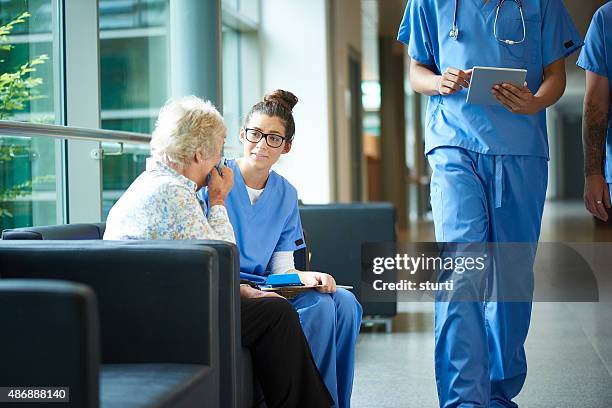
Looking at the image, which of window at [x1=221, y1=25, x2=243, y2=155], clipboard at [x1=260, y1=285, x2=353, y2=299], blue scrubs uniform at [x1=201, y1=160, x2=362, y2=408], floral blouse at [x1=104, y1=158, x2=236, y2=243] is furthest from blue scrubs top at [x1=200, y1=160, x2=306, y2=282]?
window at [x1=221, y1=25, x2=243, y2=155]

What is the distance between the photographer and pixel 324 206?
4.59 m

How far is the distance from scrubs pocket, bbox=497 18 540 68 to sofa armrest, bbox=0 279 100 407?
5.40 ft

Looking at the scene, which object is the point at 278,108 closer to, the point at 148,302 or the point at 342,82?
the point at 148,302

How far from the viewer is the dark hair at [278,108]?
2.59 meters

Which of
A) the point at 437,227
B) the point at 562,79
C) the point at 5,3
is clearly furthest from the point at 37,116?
the point at 562,79

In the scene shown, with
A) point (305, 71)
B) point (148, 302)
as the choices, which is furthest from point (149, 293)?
point (305, 71)

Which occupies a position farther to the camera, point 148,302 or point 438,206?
point 438,206

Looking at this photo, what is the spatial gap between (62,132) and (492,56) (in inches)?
52.6

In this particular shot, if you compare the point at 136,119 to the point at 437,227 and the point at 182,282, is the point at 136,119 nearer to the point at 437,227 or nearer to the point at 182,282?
the point at 437,227

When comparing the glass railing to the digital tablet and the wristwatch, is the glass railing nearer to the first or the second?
the wristwatch

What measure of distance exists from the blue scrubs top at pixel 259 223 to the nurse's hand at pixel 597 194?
973 millimetres

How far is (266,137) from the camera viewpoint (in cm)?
257

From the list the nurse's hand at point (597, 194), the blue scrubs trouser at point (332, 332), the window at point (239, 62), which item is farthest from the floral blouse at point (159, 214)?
the window at point (239, 62)

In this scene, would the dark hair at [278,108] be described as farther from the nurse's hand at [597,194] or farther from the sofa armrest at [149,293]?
the nurse's hand at [597,194]
